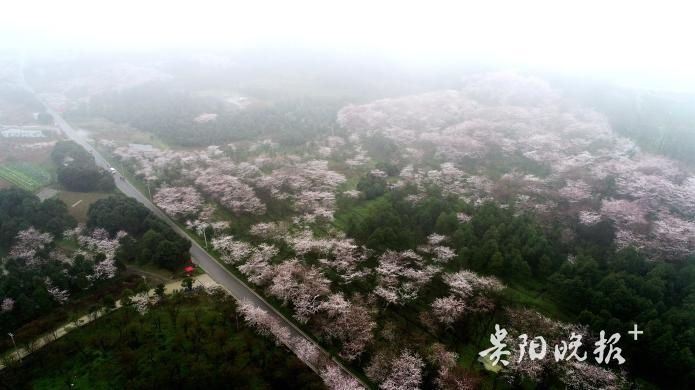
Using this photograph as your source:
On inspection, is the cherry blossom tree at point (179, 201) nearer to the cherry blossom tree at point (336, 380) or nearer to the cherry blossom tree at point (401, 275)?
the cherry blossom tree at point (401, 275)

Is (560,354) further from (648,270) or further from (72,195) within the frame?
(72,195)

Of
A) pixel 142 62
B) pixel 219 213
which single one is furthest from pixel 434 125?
pixel 142 62

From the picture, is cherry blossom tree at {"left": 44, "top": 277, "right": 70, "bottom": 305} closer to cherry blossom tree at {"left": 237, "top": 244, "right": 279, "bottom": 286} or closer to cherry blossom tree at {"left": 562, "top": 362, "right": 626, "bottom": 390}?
cherry blossom tree at {"left": 237, "top": 244, "right": 279, "bottom": 286}

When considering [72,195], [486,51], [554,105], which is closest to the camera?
[72,195]

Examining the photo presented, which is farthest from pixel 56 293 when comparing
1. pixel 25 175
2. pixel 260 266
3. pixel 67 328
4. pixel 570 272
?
pixel 570 272

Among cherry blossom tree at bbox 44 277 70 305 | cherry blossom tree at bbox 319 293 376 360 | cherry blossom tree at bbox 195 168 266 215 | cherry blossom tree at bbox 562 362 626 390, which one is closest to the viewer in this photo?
cherry blossom tree at bbox 562 362 626 390

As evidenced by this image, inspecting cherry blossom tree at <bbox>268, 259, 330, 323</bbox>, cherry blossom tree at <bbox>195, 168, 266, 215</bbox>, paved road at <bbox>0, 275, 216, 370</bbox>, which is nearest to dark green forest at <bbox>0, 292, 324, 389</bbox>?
paved road at <bbox>0, 275, 216, 370</bbox>

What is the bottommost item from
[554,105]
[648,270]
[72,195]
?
[72,195]
